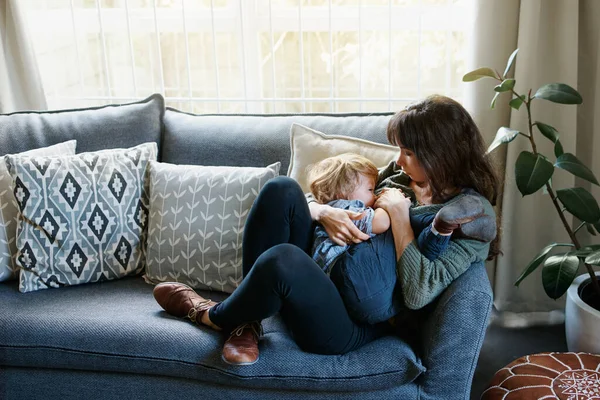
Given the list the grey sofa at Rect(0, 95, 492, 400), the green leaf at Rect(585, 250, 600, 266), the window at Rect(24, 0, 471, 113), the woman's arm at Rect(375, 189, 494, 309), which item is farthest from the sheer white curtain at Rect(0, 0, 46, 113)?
the green leaf at Rect(585, 250, 600, 266)

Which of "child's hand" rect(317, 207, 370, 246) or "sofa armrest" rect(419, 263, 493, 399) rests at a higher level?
"child's hand" rect(317, 207, 370, 246)

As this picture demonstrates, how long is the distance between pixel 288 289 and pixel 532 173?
85 cm

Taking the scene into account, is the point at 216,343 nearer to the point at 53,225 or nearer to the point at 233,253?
the point at 233,253

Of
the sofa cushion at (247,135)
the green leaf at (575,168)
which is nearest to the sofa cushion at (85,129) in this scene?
the sofa cushion at (247,135)

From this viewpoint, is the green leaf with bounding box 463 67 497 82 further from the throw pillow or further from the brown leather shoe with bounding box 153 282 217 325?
the brown leather shoe with bounding box 153 282 217 325

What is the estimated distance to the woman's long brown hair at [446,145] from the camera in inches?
66.8

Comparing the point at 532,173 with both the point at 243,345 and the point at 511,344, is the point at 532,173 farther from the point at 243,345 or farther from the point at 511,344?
the point at 243,345

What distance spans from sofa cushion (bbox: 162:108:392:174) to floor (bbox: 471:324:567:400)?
0.86 meters

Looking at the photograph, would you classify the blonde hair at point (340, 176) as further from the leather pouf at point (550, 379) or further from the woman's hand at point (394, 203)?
the leather pouf at point (550, 379)

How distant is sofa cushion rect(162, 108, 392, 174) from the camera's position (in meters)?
2.26

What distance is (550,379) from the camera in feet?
5.76

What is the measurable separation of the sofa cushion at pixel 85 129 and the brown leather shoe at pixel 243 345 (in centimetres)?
93

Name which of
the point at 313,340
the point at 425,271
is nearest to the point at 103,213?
the point at 313,340

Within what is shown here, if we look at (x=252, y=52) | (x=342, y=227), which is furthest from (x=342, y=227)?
(x=252, y=52)
